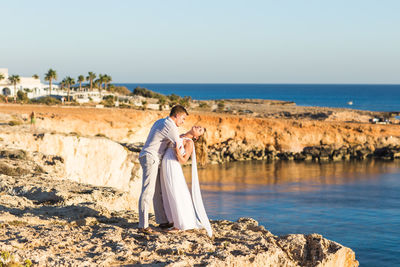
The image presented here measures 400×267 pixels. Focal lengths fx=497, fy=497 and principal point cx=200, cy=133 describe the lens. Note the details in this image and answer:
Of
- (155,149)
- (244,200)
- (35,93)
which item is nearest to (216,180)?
(244,200)

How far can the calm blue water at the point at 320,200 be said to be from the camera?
22562mm

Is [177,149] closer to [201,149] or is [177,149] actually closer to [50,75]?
[201,149]

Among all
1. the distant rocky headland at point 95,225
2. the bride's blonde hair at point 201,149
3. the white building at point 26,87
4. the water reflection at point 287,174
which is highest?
the white building at point 26,87

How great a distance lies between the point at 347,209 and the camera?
29.5 meters

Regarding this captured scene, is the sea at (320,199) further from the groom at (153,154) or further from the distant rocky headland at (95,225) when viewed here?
the groom at (153,154)

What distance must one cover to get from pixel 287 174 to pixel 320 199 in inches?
450

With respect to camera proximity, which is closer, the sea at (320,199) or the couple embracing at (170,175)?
the couple embracing at (170,175)

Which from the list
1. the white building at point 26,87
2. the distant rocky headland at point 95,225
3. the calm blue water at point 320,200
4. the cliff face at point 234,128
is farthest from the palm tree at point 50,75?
the distant rocky headland at point 95,225

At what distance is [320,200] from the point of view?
32.3m

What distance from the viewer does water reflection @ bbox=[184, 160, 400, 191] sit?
3825 centimetres

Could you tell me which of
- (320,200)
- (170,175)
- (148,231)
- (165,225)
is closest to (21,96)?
(320,200)

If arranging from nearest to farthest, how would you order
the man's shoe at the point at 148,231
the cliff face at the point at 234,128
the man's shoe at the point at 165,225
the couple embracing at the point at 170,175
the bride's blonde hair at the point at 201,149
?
the man's shoe at the point at 148,231, the couple embracing at the point at 170,175, the man's shoe at the point at 165,225, the bride's blonde hair at the point at 201,149, the cliff face at the point at 234,128

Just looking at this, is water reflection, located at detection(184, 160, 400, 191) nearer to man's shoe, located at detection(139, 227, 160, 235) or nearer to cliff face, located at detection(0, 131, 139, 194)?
cliff face, located at detection(0, 131, 139, 194)

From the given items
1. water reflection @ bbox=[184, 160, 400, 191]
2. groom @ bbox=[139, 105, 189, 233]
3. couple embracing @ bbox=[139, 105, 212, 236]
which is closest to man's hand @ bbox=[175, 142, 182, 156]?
couple embracing @ bbox=[139, 105, 212, 236]
